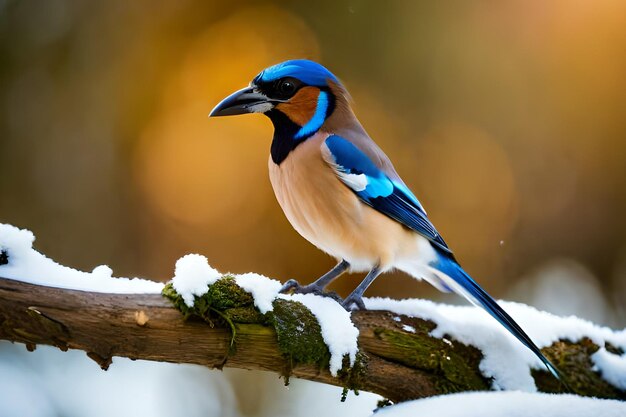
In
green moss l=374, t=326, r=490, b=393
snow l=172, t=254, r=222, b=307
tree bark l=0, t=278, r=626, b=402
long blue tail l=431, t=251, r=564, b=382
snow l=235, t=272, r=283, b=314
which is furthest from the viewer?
long blue tail l=431, t=251, r=564, b=382

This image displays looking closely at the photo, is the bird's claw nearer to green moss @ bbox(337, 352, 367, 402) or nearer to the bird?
the bird

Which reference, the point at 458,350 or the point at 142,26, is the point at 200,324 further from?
the point at 142,26

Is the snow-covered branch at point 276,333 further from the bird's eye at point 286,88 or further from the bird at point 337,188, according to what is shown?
the bird's eye at point 286,88

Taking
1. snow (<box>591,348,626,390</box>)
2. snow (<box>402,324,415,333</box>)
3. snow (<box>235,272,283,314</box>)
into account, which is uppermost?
snow (<box>591,348,626,390</box>)

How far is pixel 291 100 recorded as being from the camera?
3754mm

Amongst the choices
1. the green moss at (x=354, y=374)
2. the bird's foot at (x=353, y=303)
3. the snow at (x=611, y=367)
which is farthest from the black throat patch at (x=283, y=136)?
the snow at (x=611, y=367)

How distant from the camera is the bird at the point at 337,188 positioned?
3.61m

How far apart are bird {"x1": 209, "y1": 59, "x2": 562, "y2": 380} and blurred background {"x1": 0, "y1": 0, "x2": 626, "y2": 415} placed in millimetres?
2057

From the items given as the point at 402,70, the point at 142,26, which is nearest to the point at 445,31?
the point at 402,70

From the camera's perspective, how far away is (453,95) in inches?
245

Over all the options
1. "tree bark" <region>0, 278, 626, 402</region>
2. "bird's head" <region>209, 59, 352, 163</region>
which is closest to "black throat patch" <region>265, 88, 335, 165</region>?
"bird's head" <region>209, 59, 352, 163</region>

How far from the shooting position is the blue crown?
3.71 metres

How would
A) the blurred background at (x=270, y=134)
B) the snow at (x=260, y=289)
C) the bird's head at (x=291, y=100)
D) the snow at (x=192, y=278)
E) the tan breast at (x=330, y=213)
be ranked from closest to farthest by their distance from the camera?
the snow at (x=192, y=278) < the snow at (x=260, y=289) < the tan breast at (x=330, y=213) < the bird's head at (x=291, y=100) < the blurred background at (x=270, y=134)

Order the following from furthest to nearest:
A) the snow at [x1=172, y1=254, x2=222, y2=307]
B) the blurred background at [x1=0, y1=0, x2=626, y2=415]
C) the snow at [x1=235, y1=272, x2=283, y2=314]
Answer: the blurred background at [x1=0, y1=0, x2=626, y2=415] → the snow at [x1=235, y1=272, x2=283, y2=314] → the snow at [x1=172, y1=254, x2=222, y2=307]
